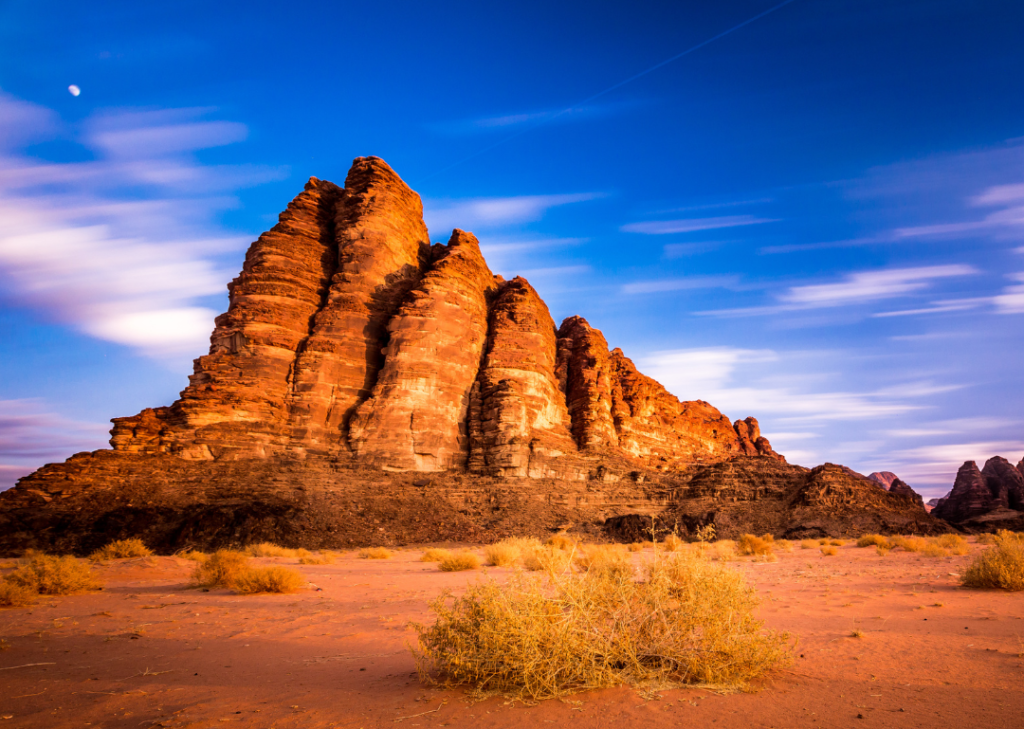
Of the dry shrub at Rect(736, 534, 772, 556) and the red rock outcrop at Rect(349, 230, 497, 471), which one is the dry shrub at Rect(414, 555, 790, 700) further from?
the red rock outcrop at Rect(349, 230, 497, 471)

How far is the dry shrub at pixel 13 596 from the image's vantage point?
10.7 meters

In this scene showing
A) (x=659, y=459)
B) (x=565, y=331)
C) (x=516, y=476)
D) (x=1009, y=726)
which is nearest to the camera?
(x=1009, y=726)

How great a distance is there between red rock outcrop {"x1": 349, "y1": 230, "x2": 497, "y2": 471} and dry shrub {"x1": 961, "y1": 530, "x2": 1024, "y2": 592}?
38.2 metres

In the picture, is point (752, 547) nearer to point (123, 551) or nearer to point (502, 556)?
point (502, 556)

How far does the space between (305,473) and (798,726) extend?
4034cm

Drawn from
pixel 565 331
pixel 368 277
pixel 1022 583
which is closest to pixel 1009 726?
pixel 1022 583

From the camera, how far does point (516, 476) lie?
45719 mm

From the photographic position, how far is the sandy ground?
4.43 m

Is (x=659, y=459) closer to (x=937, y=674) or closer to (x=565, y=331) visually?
(x=565, y=331)

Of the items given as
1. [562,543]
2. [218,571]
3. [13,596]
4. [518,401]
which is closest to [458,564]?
[218,571]

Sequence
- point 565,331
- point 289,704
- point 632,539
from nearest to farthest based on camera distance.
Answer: point 289,704 < point 632,539 < point 565,331

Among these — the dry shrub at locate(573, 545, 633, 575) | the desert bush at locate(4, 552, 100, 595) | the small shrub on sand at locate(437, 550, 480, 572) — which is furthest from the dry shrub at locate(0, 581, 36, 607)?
the dry shrub at locate(573, 545, 633, 575)

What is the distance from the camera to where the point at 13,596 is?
1073 cm

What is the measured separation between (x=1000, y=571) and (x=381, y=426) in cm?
4065
